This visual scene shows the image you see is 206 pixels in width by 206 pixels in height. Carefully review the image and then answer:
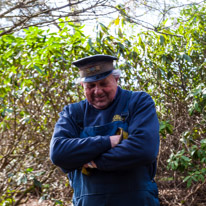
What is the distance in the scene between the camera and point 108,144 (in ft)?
6.88

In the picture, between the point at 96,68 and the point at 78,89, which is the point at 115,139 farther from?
the point at 78,89

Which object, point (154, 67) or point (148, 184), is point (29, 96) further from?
point (148, 184)

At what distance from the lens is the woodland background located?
410 cm

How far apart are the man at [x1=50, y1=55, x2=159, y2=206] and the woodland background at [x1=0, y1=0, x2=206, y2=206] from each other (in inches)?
60.6

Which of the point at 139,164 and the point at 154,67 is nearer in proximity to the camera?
the point at 139,164

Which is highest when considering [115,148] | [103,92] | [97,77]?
[97,77]

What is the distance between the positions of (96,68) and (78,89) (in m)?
2.48

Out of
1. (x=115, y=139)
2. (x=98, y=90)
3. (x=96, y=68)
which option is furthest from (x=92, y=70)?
(x=115, y=139)

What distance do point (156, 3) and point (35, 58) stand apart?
183 centimetres

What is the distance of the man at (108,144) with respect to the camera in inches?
80.0

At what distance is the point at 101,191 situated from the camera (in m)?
2.05

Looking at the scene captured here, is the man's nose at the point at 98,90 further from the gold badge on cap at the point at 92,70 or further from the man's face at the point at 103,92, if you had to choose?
the gold badge on cap at the point at 92,70

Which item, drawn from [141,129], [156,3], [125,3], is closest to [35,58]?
[125,3]

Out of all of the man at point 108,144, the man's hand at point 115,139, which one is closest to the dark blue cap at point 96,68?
the man at point 108,144
